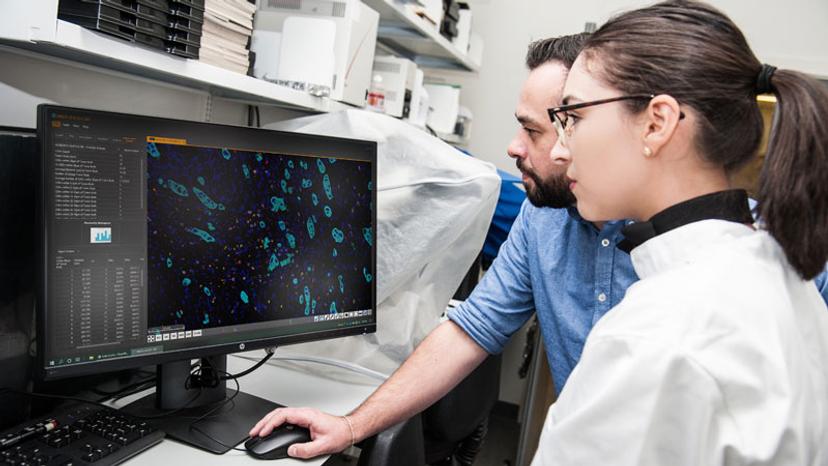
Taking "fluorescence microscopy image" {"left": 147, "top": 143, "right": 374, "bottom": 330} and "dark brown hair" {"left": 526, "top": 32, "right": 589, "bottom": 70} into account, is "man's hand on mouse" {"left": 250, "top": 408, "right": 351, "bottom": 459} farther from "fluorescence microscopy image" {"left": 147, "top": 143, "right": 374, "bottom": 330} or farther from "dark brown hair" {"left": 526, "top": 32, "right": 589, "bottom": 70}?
"dark brown hair" {"left": 526, "top": 32, "right": 589, "bottom": 70}

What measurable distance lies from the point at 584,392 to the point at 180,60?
81cm

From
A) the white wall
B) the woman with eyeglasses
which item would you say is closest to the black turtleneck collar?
the woman with eyeglasses

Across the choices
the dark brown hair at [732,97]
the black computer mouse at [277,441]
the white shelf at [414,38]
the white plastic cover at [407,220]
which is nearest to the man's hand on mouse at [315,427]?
the black computer mouse at [277,441]

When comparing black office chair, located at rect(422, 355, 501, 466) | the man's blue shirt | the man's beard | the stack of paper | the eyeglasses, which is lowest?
black office chair, located at rect(422, 355, 501, 466)

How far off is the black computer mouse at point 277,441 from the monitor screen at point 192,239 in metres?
0.14

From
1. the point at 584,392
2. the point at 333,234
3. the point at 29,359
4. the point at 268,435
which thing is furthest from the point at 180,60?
the point at 584,392

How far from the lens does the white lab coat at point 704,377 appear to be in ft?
1.99

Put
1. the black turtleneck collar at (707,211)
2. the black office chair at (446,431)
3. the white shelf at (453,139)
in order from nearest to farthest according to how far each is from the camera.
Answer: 1. the black turtleneck collar at (707,211)
2. the black office chair at (446,431)
3. the white shelf at (453,139)

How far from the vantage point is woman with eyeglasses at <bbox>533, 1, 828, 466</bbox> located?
61 cm

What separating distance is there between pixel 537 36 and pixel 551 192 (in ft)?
6.93

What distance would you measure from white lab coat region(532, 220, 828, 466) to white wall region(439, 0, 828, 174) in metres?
2.53

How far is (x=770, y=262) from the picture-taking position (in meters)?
0.69

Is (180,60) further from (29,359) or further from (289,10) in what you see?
(289,10)

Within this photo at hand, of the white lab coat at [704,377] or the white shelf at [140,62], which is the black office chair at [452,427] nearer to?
the white lab coat at [704,377]
